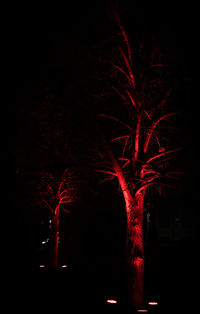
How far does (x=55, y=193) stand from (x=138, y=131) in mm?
10198

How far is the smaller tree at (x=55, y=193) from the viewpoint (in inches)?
698

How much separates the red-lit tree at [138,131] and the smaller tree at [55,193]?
8.15 meters

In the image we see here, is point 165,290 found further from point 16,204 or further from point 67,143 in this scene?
point 16,204

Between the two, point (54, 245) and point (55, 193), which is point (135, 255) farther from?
point (55, 193)

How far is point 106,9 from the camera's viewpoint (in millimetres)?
9680

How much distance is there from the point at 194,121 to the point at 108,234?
19.2 meters

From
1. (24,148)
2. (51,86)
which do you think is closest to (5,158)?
(24,148)

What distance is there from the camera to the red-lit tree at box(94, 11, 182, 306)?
8945 mm

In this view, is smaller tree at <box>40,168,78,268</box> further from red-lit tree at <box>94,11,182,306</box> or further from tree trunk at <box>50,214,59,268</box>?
red-lit tree at <box>94,11,182,306</box>

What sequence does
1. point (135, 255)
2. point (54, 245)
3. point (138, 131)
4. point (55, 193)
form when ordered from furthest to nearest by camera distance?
1. point (55, 193)
2. point (54, 245)
3. point (138, 131)
4. point (135, 255)

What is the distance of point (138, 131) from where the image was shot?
31.5 feet

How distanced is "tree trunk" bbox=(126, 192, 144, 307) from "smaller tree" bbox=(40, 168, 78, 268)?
849 centimetres

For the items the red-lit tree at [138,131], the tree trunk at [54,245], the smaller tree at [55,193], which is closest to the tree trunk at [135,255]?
the red-lit tree at [138,131]

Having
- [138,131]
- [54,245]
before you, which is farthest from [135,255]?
[54,245]
